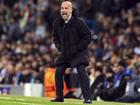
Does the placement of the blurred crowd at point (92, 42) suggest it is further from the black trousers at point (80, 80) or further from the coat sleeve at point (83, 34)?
the coat sleeve at point (83, 34)

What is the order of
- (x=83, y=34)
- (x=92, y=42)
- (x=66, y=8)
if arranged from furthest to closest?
(x=92, y=42), (x=83, y=34), (x=66, y=8)

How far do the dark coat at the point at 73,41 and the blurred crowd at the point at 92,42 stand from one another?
16.0 ft

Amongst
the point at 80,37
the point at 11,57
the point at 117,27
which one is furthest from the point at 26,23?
the point at 80,37

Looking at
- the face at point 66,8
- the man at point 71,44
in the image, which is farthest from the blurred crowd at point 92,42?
the face at point 66,8

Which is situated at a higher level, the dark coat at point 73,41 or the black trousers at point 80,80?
the dark coat at point 73,41

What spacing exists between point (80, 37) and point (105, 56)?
418 inches

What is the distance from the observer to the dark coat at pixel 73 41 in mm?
16234

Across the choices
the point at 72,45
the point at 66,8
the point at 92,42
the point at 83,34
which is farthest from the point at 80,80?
the point at 92,42

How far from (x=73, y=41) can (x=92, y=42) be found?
470 inches

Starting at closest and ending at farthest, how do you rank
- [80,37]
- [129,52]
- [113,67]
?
[80,37]
[113,67]
[129,52]

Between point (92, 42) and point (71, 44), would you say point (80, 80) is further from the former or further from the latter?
point (92, 42)

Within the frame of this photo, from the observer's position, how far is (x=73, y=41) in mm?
16312

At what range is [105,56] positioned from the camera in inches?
1061

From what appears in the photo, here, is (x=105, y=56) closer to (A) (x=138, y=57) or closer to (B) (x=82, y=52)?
(A) (x=138, y=57)
